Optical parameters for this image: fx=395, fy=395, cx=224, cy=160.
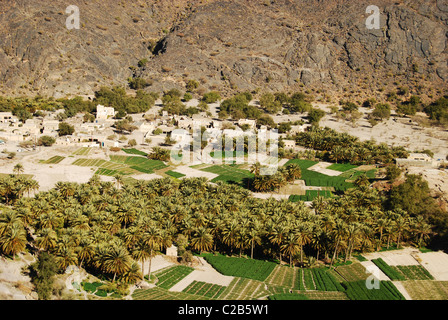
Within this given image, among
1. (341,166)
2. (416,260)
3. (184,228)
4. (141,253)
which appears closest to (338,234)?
(416,260)

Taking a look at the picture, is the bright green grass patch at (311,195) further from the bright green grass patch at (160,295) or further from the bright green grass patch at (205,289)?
the bright green grass patch at (160,295)

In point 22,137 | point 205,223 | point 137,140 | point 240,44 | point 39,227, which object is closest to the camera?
point 39,227

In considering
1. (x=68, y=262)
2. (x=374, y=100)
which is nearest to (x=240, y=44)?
(x=374, y=100)

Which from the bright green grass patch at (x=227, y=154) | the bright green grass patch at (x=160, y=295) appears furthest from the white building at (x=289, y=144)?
the bright green grass patch at (x=160, y=295)

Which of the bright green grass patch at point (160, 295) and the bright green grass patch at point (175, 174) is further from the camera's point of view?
the bright green grass patch at point (175, 174)

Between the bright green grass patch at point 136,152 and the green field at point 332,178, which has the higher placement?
the bright green grass patch at point 136,152

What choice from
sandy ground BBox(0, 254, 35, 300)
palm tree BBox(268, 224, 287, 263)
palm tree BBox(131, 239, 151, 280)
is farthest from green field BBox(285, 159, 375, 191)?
sandy ground BBox(0, 254, 35, 300)

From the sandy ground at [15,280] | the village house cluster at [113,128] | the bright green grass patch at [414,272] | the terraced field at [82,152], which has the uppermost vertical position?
the village house cluster at [113,128]
